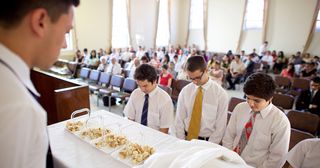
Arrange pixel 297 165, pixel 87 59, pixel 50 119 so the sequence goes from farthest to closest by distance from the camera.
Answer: pixel 87 59, pixel 50 119, pixel 297 165

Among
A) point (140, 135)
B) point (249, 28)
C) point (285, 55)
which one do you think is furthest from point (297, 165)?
Result: point (249, 28)

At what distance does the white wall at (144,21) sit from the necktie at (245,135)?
12.7 metres

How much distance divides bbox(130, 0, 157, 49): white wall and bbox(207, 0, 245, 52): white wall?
12.5ft

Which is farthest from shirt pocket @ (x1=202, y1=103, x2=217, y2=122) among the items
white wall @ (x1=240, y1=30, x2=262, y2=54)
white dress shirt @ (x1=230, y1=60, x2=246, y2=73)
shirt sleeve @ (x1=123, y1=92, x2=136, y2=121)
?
white wall @ (x1=240, y1=30, x2=262, y2=54)

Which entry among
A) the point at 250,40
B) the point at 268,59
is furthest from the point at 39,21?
the point at 250,40

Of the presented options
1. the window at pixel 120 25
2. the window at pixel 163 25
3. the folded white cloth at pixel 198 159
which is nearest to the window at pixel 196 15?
the window at pixel 163 25

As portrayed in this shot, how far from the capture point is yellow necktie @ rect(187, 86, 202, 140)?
2.59m

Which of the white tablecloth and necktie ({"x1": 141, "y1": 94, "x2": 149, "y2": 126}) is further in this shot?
necktie ({"x1": 141, "y1": 94, "x2": 149, "y2": 126})

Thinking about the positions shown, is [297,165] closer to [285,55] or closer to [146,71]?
[146,71]

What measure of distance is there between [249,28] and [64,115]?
1303cm

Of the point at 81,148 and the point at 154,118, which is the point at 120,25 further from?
the point at 81,148

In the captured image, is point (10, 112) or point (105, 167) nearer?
point (10, 112)

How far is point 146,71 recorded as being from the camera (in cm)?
248

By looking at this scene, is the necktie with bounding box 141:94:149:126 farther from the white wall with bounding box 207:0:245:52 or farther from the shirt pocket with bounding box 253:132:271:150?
the white wall with bounding box 207:0:245:52
